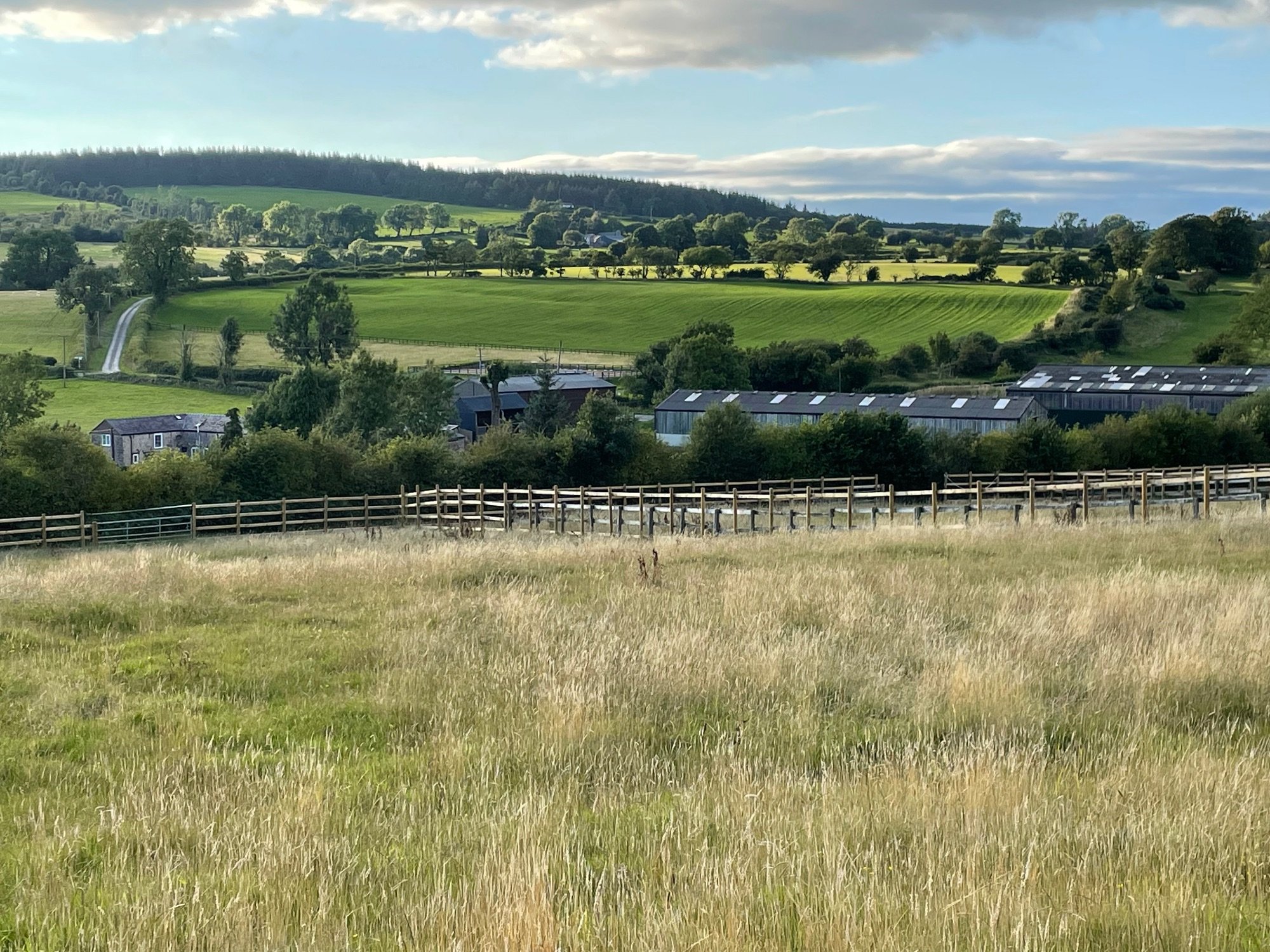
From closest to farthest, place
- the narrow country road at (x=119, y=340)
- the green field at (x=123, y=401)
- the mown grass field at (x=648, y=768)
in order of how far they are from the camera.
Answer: the mown grass field at (x=648, y=768) → the green field at (x=123, y=401) → the narrow country road at (x=119, y=340)

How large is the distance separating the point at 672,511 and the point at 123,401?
71098 mm

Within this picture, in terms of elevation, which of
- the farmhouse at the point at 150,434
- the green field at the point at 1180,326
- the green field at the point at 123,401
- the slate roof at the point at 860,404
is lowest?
the farmhouse at the point at 150,434

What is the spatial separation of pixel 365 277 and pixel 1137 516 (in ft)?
431

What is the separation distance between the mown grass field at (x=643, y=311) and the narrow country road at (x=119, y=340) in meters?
2.94

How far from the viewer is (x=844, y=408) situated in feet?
239

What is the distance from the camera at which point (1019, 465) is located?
198 feet


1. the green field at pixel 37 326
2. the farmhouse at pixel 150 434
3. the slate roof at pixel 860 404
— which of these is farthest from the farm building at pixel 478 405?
the green field at pixel 37 326

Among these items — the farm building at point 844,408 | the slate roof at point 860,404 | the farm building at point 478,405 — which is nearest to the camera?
the farm building at point 844,408

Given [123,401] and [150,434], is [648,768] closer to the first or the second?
[150,434]

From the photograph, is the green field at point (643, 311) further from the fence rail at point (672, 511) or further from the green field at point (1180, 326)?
the fence rail at point (672, 511)

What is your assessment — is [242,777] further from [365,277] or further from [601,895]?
[365,277]

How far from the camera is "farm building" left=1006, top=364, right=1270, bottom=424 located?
81812 mm

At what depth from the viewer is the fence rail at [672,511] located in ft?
98.4

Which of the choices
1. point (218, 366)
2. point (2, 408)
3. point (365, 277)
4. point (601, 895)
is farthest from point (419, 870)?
point (365, 277)
